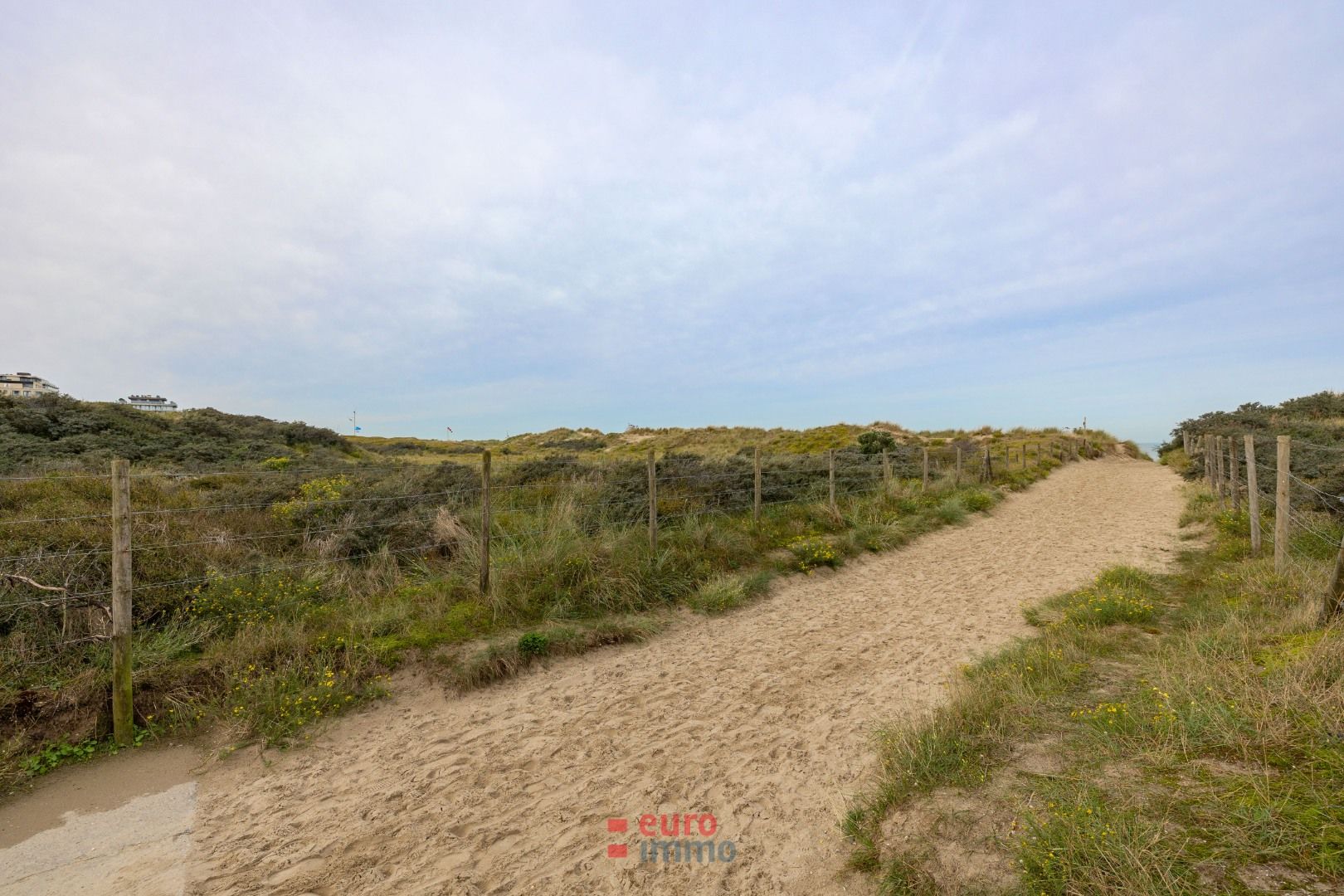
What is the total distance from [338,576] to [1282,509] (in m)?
11.3

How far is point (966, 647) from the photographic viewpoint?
6.20 meters

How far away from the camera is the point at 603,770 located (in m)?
4.09

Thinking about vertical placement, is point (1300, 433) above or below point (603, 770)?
above

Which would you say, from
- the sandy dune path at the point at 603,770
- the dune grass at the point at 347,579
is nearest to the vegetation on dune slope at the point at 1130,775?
the sandy dune path at the point at 603,770

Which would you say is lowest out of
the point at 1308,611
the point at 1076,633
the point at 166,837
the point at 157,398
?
the point at 166,837

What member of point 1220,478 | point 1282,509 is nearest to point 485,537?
point 1282,509

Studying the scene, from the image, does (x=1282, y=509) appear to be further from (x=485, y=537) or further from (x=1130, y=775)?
(x=485, y=537)

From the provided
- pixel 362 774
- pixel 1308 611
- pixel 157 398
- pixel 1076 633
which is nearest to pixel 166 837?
pixel 362 774

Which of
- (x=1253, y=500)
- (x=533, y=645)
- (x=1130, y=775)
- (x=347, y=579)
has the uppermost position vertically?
(x=1253, y=500)

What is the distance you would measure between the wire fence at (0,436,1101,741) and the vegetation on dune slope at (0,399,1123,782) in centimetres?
3

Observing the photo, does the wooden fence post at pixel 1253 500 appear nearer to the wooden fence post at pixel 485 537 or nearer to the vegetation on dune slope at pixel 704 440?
the wooden fence post at pixel 485 537

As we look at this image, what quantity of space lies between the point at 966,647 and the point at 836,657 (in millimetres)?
1442

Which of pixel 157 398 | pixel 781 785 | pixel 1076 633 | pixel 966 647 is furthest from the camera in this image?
pixel 157 398

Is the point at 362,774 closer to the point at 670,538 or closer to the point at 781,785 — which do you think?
the point at 781,785
